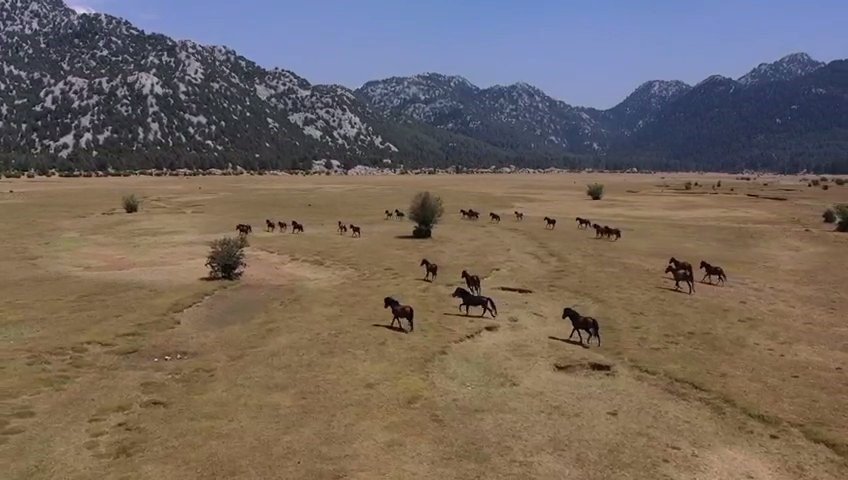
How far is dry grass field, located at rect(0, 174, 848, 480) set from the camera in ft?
39.8

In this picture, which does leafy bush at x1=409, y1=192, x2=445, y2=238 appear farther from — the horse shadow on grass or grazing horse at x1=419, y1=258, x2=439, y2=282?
the horse shadow on grass

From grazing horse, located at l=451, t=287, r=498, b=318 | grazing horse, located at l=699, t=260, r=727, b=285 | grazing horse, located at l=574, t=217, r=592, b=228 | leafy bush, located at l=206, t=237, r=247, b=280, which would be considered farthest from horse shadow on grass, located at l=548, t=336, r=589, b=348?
grazing horse, located at l=574, t=217, r=592, b=228

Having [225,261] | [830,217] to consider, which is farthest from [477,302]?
[830,217]

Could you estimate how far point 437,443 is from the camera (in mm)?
12633

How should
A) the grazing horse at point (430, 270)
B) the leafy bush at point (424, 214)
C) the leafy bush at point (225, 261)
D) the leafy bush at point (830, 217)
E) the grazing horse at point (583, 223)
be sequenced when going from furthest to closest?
1. the leafy bush at point (830, 217)
2. the grazing horse at point (583, 223)
3. the leafy bush at point (424, 214)
4. the grazing horse at point (430, 270)
5. the leafy bush at point (225, 261)

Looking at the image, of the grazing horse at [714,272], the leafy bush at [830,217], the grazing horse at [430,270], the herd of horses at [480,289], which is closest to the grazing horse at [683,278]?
the herd of horses at [480,289]

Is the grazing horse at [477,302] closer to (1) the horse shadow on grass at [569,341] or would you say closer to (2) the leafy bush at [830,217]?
(1) the horse shadow on grass at [569,341]

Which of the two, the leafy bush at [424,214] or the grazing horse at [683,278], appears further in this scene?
the leafy bush at [424,214]

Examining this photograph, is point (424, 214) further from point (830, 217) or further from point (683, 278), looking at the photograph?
point (830, 217)

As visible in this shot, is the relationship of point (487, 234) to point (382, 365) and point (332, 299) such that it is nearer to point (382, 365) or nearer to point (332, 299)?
point (332, 299)

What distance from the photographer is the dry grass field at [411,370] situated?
12.1 meters

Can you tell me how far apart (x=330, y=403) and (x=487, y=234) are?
3353 centimetres

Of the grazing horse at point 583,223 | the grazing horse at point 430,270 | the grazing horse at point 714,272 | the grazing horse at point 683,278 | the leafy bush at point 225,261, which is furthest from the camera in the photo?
the grazing horse at point 583,223

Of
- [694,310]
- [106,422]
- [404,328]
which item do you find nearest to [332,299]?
[404,328]
